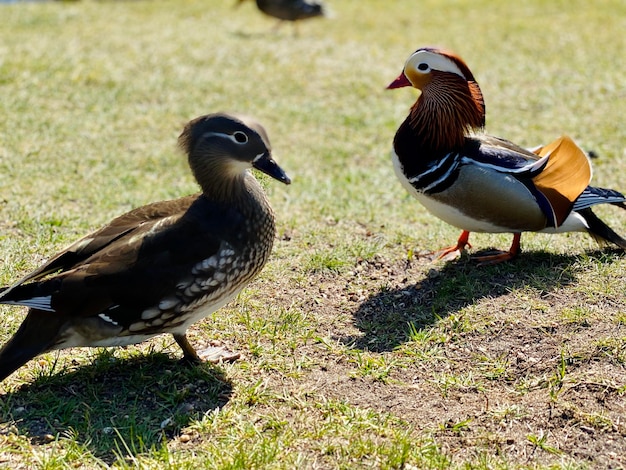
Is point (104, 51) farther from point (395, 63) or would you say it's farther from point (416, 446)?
point (416, 446)

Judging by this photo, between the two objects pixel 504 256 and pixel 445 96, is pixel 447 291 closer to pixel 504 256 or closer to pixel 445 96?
pixel 504 256

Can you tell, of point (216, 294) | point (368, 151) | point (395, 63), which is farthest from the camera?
point (395, 63)

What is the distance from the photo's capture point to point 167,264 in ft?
10.3

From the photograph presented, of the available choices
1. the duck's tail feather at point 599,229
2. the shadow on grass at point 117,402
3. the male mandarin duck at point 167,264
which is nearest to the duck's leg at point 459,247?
the duck's tail feather at point 599,229

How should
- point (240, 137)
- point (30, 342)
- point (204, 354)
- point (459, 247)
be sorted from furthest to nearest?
point (459, 247), point (204, 354), point (240, 137), point (30, 342)

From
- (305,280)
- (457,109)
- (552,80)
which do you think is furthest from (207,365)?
(552,80)

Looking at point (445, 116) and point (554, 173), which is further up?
point (445, 116)

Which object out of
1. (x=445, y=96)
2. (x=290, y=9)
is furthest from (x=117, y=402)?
(x=290, y=9)

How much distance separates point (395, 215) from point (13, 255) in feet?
7.61

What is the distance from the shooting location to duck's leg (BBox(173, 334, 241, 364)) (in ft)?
11.0

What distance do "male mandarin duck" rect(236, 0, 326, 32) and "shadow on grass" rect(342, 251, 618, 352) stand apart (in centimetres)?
646

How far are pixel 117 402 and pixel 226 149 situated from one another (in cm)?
110

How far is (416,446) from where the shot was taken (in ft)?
9.31

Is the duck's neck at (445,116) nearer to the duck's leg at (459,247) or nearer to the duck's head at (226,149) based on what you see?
the duck's leg at (459,247)
